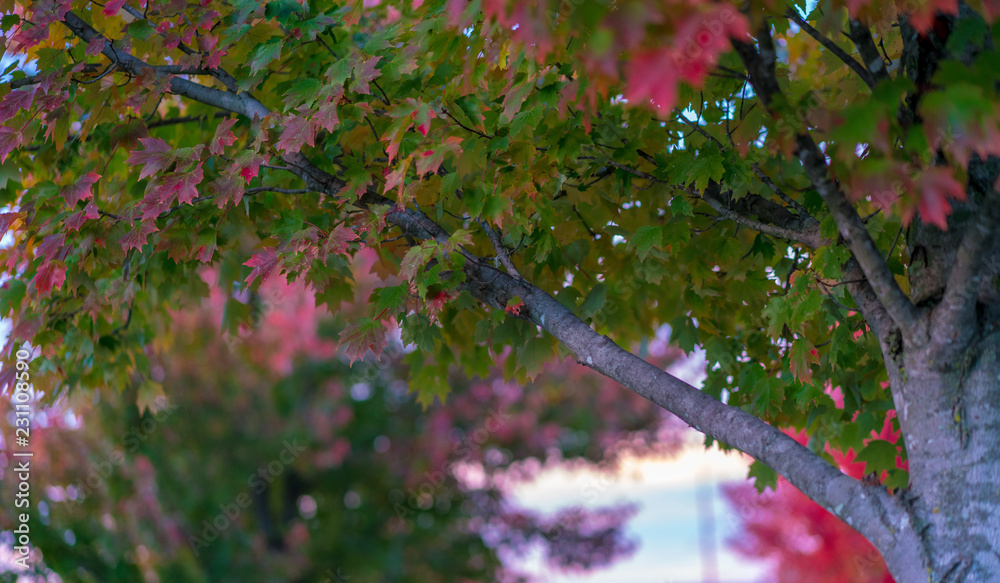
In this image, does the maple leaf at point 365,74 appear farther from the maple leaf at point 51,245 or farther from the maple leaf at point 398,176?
the maple leaf at point 51,245

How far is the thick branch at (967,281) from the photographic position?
1.86 metres

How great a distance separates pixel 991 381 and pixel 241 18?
2767 millimetres

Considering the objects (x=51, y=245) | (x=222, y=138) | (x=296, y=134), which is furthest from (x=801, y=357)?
(x=51, y=245)

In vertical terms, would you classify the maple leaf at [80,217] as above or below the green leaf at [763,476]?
above

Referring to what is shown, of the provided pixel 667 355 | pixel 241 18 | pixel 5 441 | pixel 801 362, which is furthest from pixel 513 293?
pixel 667 355

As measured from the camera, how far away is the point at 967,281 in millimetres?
1938

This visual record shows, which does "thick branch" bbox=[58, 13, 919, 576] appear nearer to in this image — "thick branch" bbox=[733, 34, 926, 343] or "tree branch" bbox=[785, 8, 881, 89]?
"thick branch" bbox=[733, 34, 926, 343]

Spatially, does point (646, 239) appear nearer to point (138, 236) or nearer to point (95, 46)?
point (138, 236)

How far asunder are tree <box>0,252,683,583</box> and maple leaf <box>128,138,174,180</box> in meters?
5.82

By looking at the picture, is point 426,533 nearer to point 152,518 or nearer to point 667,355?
point 152,518

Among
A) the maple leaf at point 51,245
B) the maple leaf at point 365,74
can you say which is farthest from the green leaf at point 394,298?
the maple leaf at point 51,245

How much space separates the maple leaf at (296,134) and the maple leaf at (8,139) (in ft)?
3.80

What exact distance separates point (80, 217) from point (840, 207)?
2662 mm

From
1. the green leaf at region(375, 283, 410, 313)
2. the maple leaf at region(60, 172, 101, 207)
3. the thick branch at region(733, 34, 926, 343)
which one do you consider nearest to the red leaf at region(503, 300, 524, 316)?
the green leaf at region(375, 283, 410, 313)
